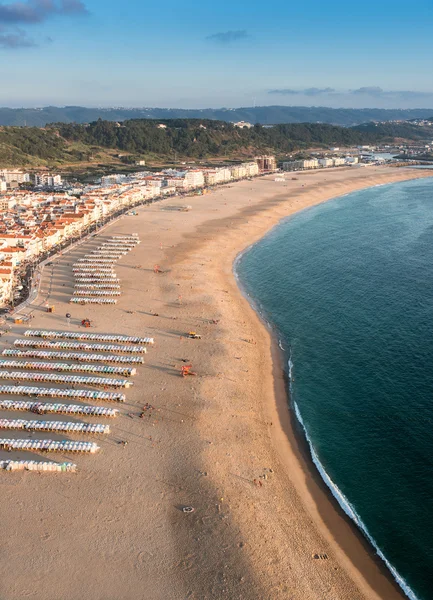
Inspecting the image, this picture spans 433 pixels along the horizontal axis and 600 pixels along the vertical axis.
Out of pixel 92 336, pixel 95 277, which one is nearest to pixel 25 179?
pixel 95 277

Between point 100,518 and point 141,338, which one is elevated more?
point 141,338

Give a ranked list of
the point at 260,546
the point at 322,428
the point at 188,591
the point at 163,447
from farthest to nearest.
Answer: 1. the point at 322,428
2. the point at 163,447
3. the point at 260,546
4. the point at 188,591

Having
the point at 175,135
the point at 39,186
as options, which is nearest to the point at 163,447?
the point at 39,186

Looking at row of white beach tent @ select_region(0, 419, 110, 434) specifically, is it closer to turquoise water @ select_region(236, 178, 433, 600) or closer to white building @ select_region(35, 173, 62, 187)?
turquoise water @ select_region(236, 178, 433, 600)

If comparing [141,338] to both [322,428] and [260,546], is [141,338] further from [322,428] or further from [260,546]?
[260,546]

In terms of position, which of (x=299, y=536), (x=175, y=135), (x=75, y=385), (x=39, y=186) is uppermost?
(x=175, y=135)

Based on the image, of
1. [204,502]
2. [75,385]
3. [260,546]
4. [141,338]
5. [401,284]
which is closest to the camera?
[260,546]

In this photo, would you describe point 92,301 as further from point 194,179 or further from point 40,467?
point 194,179

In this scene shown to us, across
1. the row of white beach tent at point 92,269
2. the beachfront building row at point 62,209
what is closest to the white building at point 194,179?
the beachfront building row at point 62,209
